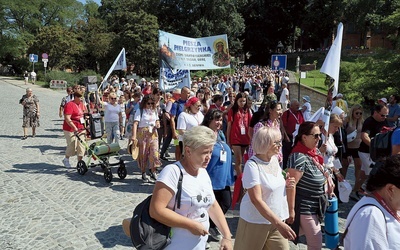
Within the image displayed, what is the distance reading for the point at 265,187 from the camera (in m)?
3.29

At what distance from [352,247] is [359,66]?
16772 millimetres

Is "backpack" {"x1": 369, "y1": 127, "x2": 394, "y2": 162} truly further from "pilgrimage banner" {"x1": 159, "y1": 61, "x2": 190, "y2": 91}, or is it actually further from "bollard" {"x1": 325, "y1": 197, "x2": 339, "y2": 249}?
"pilgrimage banner" {"x1": 159, "y1": 61, "x2": 190, "y2": 91}

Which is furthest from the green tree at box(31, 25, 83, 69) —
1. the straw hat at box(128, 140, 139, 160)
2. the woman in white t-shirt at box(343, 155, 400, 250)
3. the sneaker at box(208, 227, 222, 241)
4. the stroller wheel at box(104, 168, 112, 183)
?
the woman in white t-shirt at box(343, 155, 400, 250)

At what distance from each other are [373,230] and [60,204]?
5521mm

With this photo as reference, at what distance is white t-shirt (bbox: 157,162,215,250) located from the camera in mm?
2639

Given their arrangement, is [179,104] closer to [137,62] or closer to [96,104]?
[96,104]

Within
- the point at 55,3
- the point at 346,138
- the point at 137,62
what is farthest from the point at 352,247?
the point at 55,3

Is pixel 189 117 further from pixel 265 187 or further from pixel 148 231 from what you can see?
pixel 148 231

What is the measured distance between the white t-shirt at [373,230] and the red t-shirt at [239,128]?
5.02 meters

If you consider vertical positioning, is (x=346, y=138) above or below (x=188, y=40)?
below

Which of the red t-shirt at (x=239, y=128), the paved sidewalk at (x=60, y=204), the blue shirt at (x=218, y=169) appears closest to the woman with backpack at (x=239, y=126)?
the red t-shirt at (x=239, y=128)

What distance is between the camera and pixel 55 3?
58.5 metres

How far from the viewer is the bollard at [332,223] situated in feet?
14.1

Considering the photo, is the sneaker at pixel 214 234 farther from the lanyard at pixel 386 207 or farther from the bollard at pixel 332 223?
the lanyard at pixel 386 207
